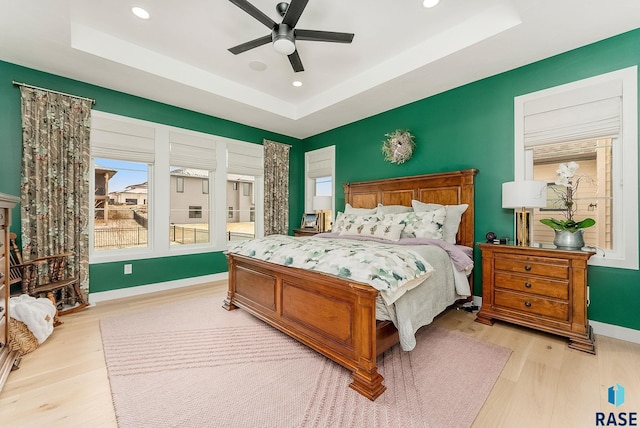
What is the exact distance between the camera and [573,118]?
8.79 ft

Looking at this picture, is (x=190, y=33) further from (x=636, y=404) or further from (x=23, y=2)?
(x=636, y=404)

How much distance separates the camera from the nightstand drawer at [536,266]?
236cm

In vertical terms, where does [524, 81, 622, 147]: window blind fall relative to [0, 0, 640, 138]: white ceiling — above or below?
below

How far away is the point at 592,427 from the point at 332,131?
15.8ft

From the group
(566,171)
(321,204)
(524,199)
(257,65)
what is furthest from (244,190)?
(566,171)

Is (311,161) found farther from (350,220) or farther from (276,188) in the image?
(350,220)

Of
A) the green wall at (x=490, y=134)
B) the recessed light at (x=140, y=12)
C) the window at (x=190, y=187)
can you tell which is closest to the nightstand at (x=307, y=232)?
the green wall at (x=490, y=134)

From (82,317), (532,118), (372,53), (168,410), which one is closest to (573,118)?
(532,118)

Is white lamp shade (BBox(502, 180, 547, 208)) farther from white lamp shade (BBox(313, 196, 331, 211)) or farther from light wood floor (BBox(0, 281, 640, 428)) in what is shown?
white lamp shade (BBox(313, 196, 331, 211))

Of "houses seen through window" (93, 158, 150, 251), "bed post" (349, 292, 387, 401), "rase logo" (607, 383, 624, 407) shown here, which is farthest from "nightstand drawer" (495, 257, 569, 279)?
"houses seen through window" (93, 158, 150, 251)

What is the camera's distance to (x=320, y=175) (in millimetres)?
5551

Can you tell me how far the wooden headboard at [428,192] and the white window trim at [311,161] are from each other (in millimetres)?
655

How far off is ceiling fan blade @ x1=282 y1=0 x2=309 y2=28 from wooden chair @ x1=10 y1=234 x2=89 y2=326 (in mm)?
3326

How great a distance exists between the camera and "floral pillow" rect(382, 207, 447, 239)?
305 centimetres
